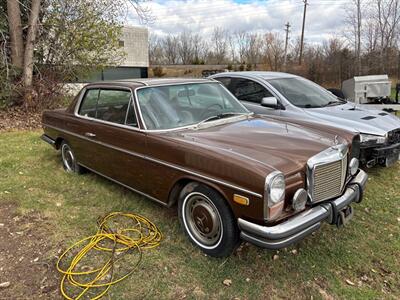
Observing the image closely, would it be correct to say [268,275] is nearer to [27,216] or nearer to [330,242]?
[330,242]

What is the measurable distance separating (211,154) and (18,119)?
363 inches

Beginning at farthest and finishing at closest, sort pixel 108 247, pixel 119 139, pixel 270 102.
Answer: pixel 270 102 → pixel 119 139 → pixel 108 247

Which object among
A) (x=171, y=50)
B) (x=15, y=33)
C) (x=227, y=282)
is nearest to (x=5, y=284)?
(x=227, y=282)

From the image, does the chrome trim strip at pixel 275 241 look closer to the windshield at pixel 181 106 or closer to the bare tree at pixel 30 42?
the windshield at pixel 181 106

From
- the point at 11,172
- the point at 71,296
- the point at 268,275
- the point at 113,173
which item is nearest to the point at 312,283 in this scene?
the point at 268,275

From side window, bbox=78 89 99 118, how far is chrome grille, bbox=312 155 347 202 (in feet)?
10.0

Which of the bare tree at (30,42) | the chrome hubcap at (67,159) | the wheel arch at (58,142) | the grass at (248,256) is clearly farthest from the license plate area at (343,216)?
the bare tree at (30,42)

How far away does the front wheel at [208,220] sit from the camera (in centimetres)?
291

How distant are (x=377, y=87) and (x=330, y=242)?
7151 mm

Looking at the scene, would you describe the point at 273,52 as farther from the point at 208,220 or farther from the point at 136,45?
the point at 208,220

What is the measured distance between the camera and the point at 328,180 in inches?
118

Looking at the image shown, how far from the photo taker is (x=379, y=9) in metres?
23.1

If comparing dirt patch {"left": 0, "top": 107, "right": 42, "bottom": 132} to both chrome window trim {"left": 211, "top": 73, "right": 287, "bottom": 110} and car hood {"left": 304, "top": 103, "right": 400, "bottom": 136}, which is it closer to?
chrome window trim {"left": 211, "top": 73, "right": 287, "bottom": 110}

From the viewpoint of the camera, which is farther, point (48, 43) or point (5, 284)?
point (48, 43)
